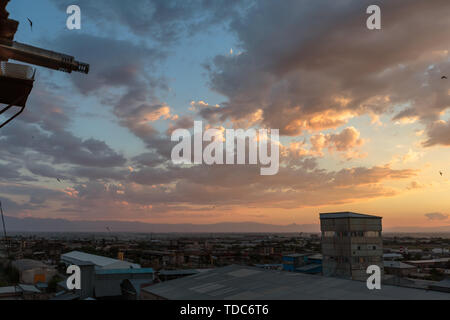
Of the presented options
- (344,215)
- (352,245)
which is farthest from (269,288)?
(344,215)

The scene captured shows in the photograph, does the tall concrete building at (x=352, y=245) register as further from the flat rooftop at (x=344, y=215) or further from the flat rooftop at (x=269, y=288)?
the flat rooftop at (x=269, y=288)

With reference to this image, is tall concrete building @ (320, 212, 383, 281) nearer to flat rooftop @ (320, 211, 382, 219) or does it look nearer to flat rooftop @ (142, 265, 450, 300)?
flat rooftop @ (320, 211, 382, 219)

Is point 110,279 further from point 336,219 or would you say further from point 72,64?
point 72,64

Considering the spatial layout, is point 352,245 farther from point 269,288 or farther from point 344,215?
point 269,288

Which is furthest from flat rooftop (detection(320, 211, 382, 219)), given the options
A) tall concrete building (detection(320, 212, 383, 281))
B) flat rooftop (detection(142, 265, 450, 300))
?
flat rooftop (detection(142, 265, 450, 300))
